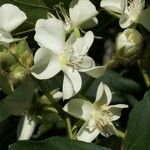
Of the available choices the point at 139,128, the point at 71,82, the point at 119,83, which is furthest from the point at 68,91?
the point at 119,83

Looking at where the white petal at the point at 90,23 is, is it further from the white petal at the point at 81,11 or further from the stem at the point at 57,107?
the stem at the point at 57,107

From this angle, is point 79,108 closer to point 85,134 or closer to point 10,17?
point 85,134

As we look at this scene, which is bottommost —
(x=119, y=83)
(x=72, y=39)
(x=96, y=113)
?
(x=119, y=83)

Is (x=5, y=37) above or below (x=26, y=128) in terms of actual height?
above

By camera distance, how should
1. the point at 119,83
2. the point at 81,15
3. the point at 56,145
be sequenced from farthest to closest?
the point at 119,83 < the point at 81,15 < the point at 56,145

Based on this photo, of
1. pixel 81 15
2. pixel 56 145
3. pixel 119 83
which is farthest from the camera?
pixel 119 83

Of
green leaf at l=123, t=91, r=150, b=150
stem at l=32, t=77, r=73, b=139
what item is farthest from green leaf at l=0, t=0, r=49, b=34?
green leaf at l=123, t=91, r=150, b=150

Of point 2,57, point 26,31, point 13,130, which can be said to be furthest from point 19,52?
point 13,130
